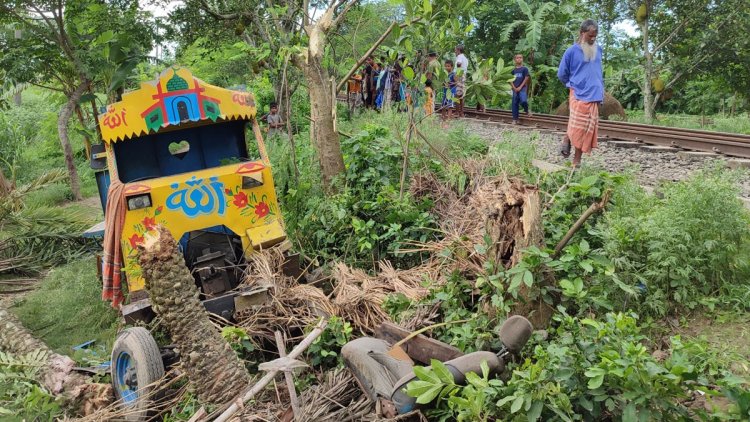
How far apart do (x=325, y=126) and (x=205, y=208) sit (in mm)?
2192

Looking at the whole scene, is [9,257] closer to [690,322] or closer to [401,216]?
[401,216]

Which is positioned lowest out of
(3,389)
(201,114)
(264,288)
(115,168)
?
(3,389)

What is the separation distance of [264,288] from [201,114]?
1954 mm

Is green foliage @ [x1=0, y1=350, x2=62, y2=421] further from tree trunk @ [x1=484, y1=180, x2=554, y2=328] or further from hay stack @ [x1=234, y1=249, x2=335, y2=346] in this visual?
tree trunk @ [x1=484, y1=180, x2=554, y2=328]

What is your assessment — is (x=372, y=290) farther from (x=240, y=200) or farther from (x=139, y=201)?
(x=139, y=201)

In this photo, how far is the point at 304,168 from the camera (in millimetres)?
8242

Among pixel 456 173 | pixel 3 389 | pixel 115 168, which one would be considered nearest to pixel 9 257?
pixel 115 168

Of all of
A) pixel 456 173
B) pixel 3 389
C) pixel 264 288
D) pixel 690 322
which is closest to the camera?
pixel 690 322

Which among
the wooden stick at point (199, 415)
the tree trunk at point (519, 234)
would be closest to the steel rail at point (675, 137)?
the tree trunk at point (519, 234)

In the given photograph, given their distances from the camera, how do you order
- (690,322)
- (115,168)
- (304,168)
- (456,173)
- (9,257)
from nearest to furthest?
(690,322), (115,168), (456,173), (304,168), (9,257)

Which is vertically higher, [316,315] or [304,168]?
[304,168]

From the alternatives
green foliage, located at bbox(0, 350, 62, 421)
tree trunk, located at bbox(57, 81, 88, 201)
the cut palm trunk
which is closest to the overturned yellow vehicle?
green foliage, located at bbox(0, 350, 62, 421)

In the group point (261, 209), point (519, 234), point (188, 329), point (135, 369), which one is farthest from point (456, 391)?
point (261, 209)

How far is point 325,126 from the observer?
7.30 metres
